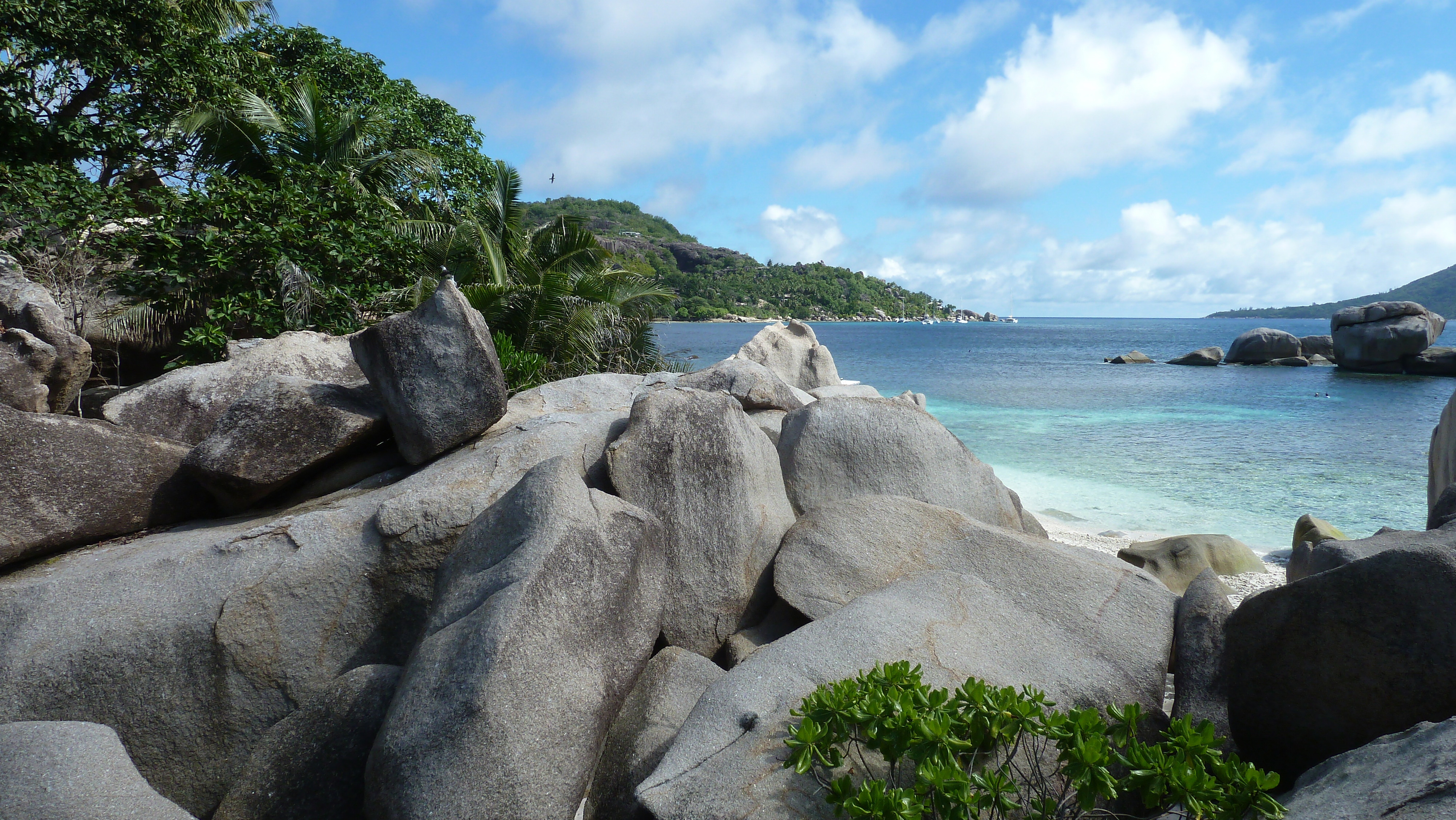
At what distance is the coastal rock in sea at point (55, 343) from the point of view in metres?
6.20

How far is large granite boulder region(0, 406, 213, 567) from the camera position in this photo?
14.7ft

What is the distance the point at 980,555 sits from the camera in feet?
15.6

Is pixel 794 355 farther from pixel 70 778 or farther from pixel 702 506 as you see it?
pixel 70 778

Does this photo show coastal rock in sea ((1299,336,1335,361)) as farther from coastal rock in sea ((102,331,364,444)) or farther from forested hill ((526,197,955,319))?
coastal rock in sea ((102,331,364,444))

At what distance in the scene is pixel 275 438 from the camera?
5.21m

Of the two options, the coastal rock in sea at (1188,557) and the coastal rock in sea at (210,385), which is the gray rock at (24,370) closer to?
the coastal rock in sea at (210,385)

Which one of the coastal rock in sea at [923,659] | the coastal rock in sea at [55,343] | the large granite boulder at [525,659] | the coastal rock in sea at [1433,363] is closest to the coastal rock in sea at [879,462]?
the coastal rock in sea at [923,659]

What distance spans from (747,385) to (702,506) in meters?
3.37

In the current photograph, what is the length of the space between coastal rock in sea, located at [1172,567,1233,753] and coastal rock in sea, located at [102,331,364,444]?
5847 millimetres

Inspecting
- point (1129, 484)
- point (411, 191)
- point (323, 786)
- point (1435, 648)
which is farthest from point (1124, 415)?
point (323, 786)

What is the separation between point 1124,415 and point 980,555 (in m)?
25.3

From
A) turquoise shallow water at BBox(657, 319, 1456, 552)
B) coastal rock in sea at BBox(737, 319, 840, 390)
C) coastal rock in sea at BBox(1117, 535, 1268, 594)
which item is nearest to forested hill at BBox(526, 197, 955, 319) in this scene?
turquoise shallow water at BBox(657, 319, 1456, 552)

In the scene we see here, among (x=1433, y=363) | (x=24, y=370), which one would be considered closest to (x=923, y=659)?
(x=24, y=370)

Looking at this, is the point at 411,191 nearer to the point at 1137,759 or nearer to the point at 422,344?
the point at 422,344
